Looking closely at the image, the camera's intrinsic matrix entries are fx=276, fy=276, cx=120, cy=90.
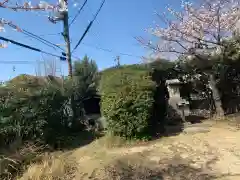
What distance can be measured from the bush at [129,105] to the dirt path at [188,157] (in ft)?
1.75

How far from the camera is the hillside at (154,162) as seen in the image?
4.61 m

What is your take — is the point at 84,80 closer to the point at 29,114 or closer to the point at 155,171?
the point at 29,114

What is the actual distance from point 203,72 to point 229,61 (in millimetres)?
998

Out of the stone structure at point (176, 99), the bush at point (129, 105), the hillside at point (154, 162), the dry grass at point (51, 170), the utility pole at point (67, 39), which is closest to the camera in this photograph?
the hillside at point (154, 162)

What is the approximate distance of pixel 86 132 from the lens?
9.30 meters

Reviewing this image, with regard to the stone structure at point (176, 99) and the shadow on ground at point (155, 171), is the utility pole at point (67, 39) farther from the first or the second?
the shadow on ground at point (155, 171)

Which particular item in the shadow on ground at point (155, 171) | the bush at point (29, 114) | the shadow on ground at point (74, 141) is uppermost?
the bush at point (29, 114)

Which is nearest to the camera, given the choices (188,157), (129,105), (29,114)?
(188,157)

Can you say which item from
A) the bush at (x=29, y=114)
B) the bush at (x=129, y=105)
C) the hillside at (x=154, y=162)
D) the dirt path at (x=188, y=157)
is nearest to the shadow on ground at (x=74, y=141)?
the bush at (x=29, y=114)

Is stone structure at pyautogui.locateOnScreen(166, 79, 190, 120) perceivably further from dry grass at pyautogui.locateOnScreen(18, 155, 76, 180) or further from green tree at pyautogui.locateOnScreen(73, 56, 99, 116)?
dry grass at pyautogui.locateOnScreen(18, 155, 76, 180)

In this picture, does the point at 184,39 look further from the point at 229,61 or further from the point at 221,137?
the point at 221,137

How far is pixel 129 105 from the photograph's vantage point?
667 centimetres

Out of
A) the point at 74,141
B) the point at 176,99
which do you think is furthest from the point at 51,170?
the point at 176,99

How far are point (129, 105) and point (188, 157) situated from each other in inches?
77.7
